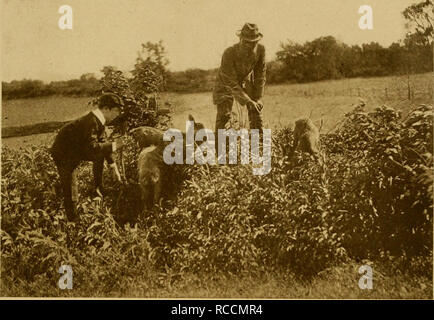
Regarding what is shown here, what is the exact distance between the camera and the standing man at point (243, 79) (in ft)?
19.0

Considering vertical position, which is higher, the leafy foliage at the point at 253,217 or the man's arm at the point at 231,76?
the man's arm at the point at 231,76

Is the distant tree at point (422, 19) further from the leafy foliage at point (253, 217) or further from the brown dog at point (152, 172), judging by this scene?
the brown dog at point (152, 172)

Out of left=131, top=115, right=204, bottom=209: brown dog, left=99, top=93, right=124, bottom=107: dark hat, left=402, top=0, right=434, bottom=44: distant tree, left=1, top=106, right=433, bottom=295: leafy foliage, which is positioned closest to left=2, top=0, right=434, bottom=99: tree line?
left=402, top=0, right=434, bottom=44: distant tree

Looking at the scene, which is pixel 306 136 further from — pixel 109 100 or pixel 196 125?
pixel 109 100

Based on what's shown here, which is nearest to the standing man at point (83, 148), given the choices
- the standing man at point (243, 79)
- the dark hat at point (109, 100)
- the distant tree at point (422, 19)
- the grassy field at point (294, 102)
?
the dark hat at point (109, 100)

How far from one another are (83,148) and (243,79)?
169 centimetres

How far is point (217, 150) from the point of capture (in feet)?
19.1

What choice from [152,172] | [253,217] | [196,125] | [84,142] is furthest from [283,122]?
[84,142]

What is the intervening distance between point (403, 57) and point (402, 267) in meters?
2.03

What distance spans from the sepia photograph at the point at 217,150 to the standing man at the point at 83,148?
0.01 m

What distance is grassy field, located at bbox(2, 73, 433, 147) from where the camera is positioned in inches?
230

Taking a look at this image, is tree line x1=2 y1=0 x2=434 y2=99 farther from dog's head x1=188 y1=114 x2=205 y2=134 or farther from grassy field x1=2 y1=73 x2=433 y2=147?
dog's head x1=188 y1=114 x2=205 y2=134

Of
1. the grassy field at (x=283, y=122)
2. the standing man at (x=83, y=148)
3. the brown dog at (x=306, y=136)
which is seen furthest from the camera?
the standing man at (x=83, y=148)
